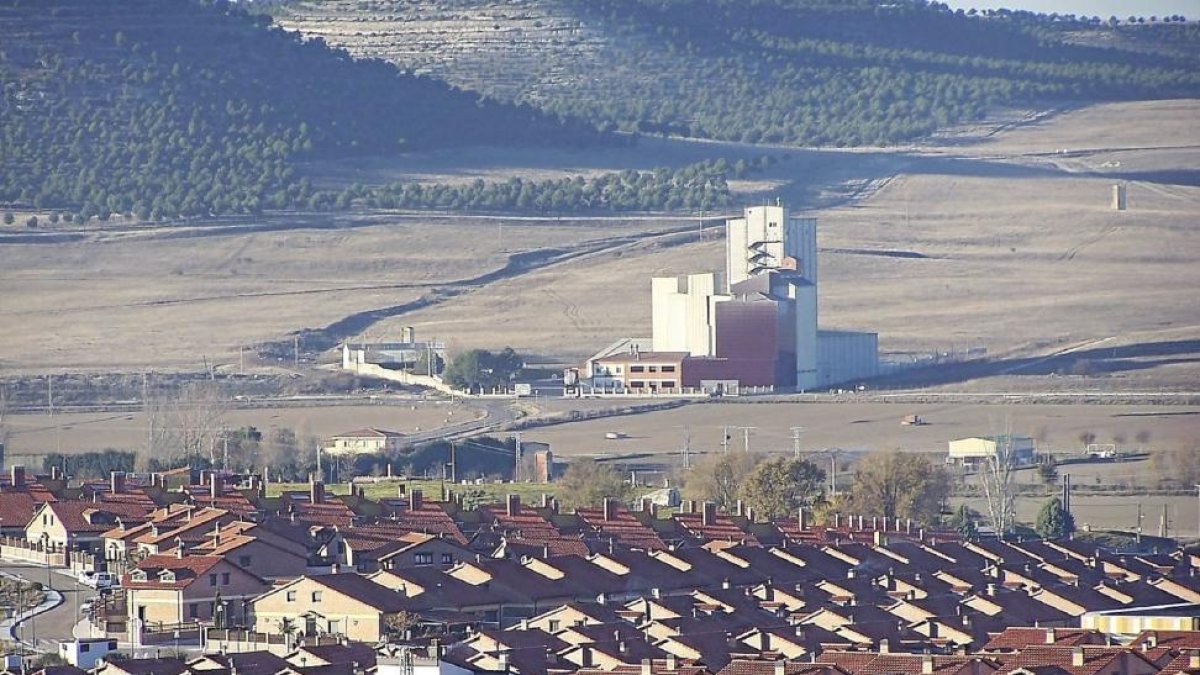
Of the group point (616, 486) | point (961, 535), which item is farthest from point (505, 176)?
point (961, 535)

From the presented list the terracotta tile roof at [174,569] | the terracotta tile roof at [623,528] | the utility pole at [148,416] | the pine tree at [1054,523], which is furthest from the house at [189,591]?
the utility pole at [148,416]

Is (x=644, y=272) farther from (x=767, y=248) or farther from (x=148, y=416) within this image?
(x=148, y=416)

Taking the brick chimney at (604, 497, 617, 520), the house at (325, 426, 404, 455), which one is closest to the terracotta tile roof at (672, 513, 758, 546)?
the brick chimney at (604, 497, 617, 520)

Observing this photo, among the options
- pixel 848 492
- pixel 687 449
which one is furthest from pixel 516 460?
pixel 848 492

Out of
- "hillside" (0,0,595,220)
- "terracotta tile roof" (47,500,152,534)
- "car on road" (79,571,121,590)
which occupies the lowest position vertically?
"car on road" (79,571,121,590)

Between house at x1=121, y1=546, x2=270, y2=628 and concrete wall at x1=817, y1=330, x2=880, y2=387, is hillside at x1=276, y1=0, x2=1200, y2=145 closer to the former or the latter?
concrete wall at x1=817, y1=330, x2=880, y2=387

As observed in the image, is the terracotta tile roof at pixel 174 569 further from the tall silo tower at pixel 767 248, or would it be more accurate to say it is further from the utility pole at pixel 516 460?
the tall silo tower at pixel 767 248
